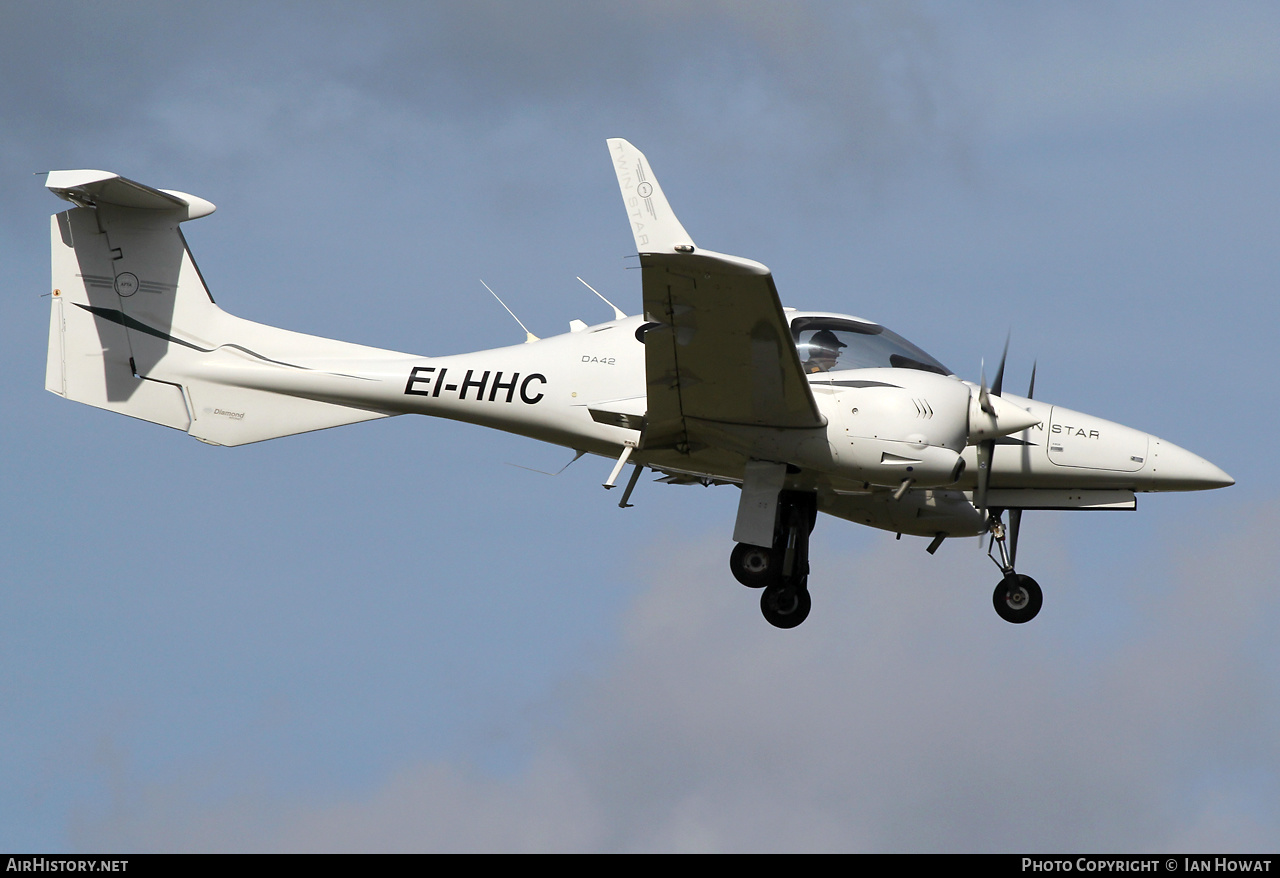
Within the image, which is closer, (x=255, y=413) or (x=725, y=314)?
(x=725, y=314)

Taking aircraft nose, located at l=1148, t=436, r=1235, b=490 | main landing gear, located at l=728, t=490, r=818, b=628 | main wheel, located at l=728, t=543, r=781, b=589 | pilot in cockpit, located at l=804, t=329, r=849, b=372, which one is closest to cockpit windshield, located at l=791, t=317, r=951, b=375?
pilot in cockpit, located at l=804, t=329, r=849, b=372

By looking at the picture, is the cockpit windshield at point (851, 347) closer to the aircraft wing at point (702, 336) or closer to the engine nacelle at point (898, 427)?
the engine nacelle at point (898, 427)

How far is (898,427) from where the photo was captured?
20047 mm

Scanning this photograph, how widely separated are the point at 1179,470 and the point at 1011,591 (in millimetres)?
2809

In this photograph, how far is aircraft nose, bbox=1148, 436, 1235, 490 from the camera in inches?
865

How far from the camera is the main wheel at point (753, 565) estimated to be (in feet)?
71.4

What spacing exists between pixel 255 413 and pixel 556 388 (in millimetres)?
4422

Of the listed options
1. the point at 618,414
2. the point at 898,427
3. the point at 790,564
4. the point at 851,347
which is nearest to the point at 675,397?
the point at 618,414

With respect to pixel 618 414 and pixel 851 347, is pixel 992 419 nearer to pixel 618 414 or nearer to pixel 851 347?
pixel 851 347

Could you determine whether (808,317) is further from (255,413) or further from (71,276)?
(71,276)

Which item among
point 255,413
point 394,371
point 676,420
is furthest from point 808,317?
point 255,413

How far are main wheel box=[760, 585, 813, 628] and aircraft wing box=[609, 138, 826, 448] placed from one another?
2.68 metres

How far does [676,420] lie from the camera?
819 inches

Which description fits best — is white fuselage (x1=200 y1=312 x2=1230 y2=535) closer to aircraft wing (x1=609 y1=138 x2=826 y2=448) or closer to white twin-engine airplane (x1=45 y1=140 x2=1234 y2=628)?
white twin-engine airplane (x1=45 y1=140 x2=1234 y2=628)
